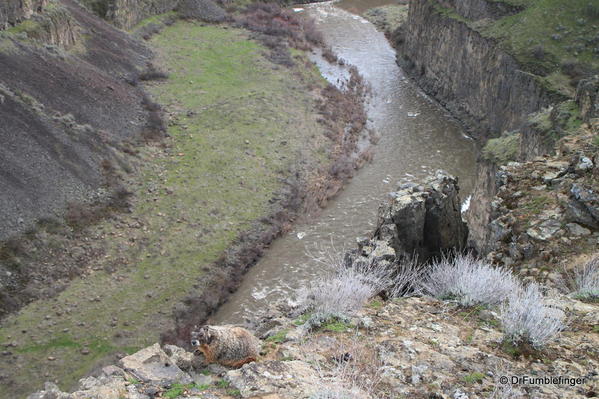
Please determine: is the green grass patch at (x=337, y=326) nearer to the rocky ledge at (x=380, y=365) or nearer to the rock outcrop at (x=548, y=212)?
the rocky ledge at (x=380, y=365)

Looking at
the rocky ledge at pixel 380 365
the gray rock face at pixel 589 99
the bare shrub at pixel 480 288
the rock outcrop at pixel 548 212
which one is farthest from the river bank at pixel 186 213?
the gray rock face at pixel 589 99

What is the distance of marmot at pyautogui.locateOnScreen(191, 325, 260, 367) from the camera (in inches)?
409

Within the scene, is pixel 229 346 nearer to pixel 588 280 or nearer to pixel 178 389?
pixel 178 389

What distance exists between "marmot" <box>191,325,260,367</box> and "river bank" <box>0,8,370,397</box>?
10.4 m

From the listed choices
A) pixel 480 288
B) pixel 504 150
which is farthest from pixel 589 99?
pixel 480 288

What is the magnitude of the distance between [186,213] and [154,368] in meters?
18.1

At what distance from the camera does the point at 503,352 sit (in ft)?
32.5

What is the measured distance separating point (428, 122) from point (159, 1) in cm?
2908

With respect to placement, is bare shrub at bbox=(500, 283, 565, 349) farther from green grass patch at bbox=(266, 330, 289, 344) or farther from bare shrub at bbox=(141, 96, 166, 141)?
bare shrub at bbox=(141, 96, 166, 141)

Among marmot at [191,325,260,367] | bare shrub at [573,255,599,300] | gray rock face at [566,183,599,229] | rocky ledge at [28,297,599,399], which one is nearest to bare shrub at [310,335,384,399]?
rocky ledge at [28,297,599,399]

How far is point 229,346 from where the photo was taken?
416 inches

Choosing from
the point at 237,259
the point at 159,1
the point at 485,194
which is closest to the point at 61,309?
the point at 237,259

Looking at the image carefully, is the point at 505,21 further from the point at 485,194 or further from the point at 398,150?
the point at 485,194

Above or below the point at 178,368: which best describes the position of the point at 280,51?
above
